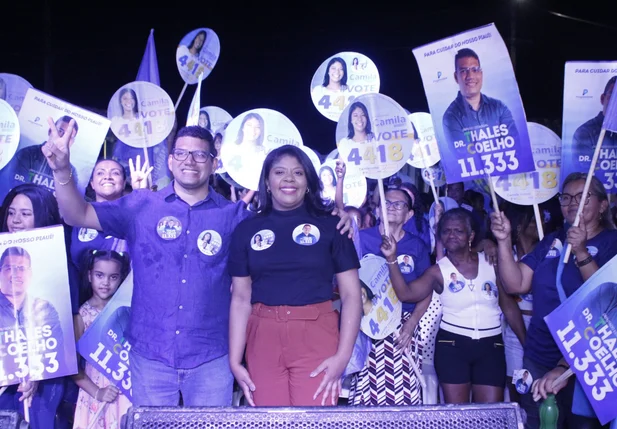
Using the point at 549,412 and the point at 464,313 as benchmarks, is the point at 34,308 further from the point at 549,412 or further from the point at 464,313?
the point at 549,412

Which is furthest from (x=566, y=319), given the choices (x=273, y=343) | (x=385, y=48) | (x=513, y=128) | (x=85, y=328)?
(x=385, y=48)

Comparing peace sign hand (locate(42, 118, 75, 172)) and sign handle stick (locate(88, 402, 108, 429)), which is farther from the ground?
peace sign hand (locate(42, 118, 75, 172))

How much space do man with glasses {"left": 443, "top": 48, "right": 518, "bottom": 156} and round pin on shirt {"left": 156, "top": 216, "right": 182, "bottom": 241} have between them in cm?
160

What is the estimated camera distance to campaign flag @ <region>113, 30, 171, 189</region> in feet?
15.8

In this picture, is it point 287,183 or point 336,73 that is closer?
point 287,183

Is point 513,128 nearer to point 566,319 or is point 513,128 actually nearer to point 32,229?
point 566,319

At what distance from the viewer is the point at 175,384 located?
113 inches

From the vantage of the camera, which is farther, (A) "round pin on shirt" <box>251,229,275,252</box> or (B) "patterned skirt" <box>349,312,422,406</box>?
(B) "patterned skirt" <box>349,312,422,406</box>

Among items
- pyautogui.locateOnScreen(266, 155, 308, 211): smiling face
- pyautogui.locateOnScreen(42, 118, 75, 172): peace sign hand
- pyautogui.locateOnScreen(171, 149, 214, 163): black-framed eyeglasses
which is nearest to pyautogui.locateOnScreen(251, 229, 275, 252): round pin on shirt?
pyautogui.locateOnScreen(266, 155, 308, 211): smiling face

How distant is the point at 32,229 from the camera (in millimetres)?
3320

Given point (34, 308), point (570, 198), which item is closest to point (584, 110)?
point (570, 198)

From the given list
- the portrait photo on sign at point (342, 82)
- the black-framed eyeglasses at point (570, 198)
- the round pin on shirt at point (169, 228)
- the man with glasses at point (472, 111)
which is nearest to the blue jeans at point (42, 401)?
the round pin on shirt at point (169, 228)

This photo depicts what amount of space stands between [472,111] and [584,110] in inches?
23.7

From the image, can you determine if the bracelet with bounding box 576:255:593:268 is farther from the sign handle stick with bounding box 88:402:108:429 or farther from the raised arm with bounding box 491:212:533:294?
the sign handle stick with bounding box 88:402:108:429
